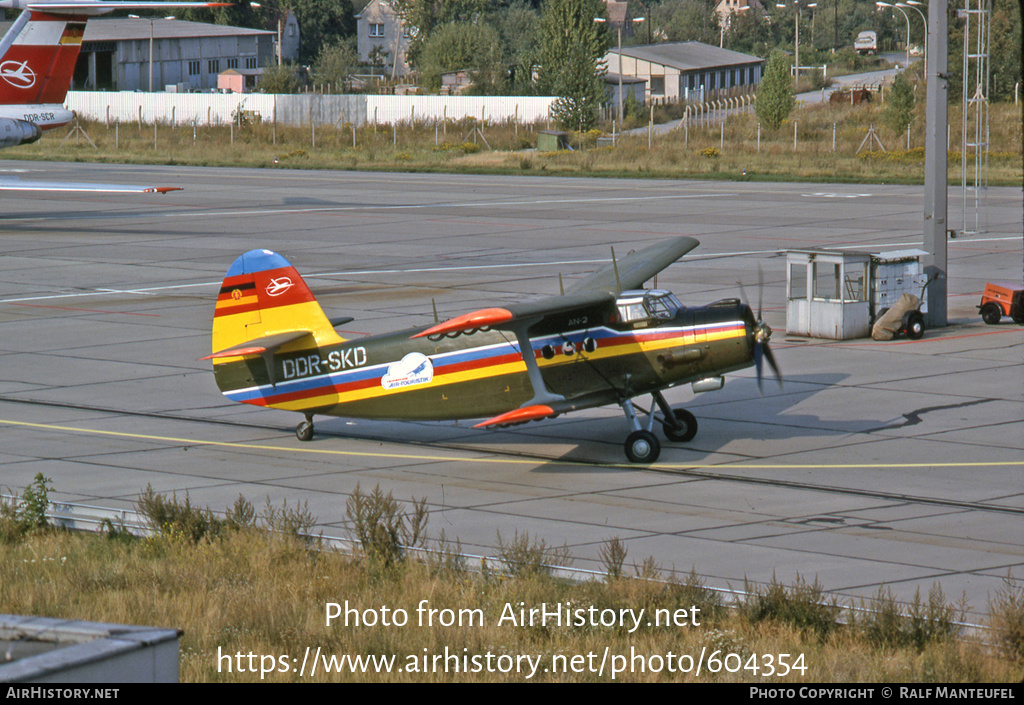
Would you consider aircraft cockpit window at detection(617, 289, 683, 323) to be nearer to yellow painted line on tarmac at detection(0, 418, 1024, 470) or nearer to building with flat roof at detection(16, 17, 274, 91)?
yellow painted line on tarmac at detection(0, 418, 1024, 470)

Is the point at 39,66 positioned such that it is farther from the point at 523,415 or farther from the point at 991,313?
the point at 523,415

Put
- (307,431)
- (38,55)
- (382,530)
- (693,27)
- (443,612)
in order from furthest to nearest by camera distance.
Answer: (693,27)
(38,55)
(307,431)
(382,530)
(443,612)

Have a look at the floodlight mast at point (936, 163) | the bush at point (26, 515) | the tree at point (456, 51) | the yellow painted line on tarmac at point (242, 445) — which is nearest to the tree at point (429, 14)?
the tree at point (456, 51)

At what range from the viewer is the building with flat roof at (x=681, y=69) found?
128m

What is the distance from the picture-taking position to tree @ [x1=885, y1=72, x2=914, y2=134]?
7938 cm

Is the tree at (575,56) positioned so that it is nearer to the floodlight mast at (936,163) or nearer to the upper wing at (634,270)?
the floodlight mast at (936,163)

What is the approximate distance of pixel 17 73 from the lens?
1741 inches

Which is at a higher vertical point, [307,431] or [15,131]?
[15,131]

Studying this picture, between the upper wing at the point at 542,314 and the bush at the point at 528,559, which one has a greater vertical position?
the upper wing at the point at 542,314

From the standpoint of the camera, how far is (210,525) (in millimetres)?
13891

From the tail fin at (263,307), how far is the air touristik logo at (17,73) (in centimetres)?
2967

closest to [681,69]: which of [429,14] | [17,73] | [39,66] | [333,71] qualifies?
[333,71]

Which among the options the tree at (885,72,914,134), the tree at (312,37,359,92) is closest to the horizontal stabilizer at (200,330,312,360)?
the tree at (885,72,914,134)

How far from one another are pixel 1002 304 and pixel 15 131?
3288cm
